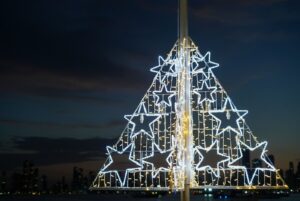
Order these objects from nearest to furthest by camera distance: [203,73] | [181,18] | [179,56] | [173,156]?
[181,18] → [179,56] → [173,156] → [203,73]

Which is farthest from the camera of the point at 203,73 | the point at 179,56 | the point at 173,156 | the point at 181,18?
the point at 203,73

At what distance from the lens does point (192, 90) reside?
12469 millimetres

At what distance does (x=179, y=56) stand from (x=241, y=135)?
Answer: 2992 millimetres

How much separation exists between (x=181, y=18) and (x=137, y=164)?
15.4ft

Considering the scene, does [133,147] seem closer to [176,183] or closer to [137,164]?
[137,164]

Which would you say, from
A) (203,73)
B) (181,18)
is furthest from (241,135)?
(181,18)

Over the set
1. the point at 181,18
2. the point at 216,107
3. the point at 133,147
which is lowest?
the point at 133,147

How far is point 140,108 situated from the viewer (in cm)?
1301

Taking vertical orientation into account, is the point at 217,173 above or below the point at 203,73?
below

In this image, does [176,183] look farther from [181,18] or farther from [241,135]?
[181,18]

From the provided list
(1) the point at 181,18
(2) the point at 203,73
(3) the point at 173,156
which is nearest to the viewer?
(1) the point at 181,18

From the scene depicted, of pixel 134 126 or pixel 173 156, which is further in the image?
pixel 134 126

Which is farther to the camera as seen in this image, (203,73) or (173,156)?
(203,73)

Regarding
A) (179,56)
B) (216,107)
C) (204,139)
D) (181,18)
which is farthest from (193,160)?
(181,18)
